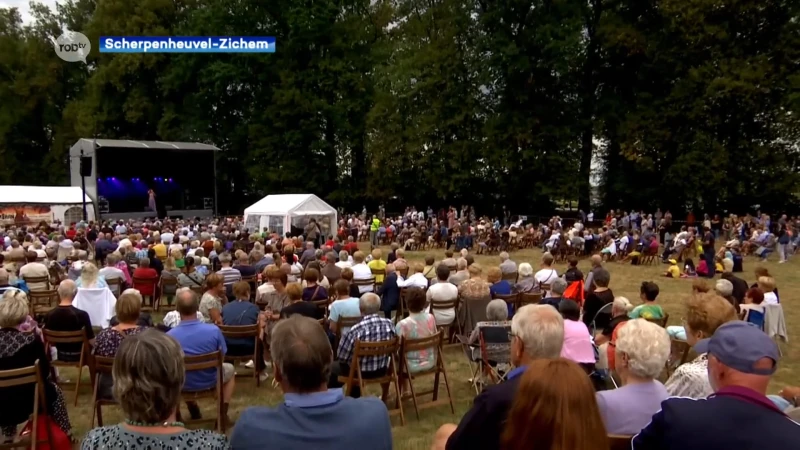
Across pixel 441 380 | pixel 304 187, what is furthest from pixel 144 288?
pixel 304 187

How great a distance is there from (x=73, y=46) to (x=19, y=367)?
3728cm

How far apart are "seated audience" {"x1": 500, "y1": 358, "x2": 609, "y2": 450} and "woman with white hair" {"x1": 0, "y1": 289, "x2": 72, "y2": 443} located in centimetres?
318

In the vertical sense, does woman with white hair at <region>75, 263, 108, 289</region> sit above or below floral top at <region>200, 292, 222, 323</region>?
above

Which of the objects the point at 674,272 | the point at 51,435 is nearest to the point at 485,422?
the point at 51,435

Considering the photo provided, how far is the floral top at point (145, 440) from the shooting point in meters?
1.99

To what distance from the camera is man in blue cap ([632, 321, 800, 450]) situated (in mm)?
1854

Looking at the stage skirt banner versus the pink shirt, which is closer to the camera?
the pink shirt

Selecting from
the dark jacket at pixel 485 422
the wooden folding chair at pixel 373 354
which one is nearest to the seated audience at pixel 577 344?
the wooden folding chair at pixel 373 354

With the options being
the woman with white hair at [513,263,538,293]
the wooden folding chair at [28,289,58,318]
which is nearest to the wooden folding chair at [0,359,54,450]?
the wooden folding chair at [28,289,58,318]

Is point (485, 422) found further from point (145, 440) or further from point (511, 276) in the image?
point (511, 276)

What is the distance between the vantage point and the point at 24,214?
76.7 ft

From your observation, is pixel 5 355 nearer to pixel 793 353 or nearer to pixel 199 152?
pixel 793 353

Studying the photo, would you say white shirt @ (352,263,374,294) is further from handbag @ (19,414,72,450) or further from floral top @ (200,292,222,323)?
handbag @ (19,414,72,450)

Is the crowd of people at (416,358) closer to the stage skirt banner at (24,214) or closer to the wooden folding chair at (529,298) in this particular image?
the wooden folding chair at (529,298)
